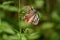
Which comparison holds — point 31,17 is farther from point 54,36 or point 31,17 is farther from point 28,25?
point 54,36

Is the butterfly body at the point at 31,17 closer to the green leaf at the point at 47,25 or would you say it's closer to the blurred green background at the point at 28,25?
the blurred green background at the point at 28,25

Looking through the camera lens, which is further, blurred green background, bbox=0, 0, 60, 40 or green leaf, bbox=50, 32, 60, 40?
green leaf, bbox=50, 32, 60, 40

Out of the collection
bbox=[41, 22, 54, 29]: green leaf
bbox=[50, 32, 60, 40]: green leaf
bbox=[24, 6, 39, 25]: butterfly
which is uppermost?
bbox=[24, 6, 39, 25]: butterfly

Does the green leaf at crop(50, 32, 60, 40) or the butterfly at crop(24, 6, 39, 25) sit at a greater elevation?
the butterfly at crop(24, 6, 39, 25)

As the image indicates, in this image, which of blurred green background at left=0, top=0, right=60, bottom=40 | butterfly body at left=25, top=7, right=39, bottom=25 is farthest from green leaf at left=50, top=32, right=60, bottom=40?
butterfly body at left=25, top=7, right=39, bottom=25

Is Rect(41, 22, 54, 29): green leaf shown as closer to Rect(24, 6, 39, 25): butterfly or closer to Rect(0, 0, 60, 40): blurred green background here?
Rect(0, 0, 60, 40): blurred green background

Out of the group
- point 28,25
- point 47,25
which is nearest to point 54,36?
point 47,25

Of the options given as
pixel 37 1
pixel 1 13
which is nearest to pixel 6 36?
pixel 1 13

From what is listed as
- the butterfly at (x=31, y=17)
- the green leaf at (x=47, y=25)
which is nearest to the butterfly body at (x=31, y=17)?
the butterfly at (x=31, y=17)

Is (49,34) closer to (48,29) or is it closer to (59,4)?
(48,29)
